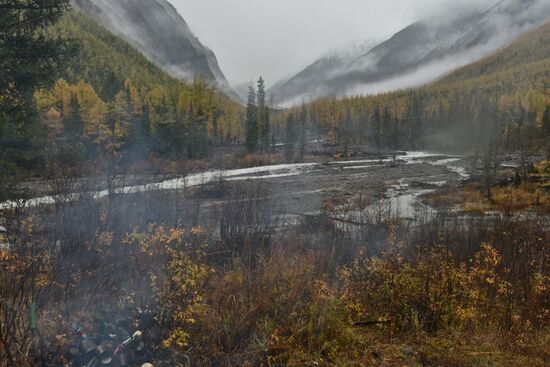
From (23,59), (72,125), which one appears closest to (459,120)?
(72,125)

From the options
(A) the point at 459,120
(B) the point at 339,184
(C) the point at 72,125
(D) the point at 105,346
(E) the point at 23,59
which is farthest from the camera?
(A) the point at 459,120

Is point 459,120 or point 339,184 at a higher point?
point 459,120

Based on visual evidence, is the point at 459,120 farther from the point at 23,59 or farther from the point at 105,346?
the point at 105,346

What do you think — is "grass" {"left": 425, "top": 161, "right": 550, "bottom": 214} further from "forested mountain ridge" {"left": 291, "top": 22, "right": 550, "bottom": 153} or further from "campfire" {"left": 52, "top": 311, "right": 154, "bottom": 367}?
"forested mountain ridge" {"left": 291, "top": 22, "right": 550, "bottom": 153}

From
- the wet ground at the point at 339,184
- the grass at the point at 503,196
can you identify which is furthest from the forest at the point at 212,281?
the grass at the point at 503,196

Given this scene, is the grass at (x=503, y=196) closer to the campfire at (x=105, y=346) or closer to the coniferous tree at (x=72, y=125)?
the campfire at (x=105, y=346)

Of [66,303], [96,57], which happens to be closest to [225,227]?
[66,303]

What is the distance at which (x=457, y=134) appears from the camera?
123375 millimetres

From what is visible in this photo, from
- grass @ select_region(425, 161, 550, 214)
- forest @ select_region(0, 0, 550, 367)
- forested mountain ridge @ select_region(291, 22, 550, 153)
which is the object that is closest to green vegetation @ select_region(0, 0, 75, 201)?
forest @ select_region(0, 0, 550, 367)

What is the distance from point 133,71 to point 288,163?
273ft

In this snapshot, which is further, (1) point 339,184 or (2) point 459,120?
(2) point 459,120

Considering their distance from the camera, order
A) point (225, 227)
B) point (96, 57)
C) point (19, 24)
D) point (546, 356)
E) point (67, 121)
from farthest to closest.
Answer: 1. point (96, 57)
2. point (67, 121)
3. point (225, 227)
4. point (19, 24)
5. point (546, 356)

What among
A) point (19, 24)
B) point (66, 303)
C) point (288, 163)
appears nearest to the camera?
point (66, 303)

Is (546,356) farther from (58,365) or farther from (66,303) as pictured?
(66,303)
